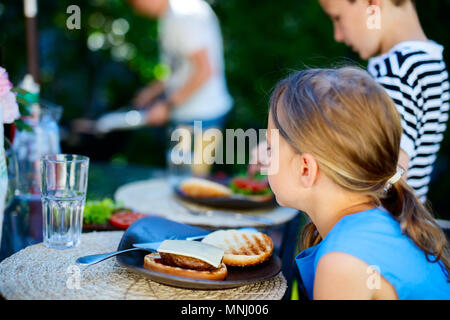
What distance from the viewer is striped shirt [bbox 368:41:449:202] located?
156 cm

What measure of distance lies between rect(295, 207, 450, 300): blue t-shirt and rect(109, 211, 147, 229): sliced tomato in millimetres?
689

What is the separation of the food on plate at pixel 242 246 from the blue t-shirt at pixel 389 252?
164 millimetres

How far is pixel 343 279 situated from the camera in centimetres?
90

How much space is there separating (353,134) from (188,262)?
448mm

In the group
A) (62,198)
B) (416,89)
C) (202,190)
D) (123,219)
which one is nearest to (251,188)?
(202,190)

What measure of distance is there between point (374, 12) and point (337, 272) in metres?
1.13

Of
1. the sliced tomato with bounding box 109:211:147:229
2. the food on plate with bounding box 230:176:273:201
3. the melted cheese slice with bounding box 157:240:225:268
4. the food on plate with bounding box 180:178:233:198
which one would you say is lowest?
the food on plate with bounding box 230:176:273:201

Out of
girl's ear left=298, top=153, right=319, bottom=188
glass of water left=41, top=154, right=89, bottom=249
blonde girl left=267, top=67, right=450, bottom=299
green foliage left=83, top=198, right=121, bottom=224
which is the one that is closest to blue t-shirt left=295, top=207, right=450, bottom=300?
blonde girl left=267, top=67, right=450, bottom=299
